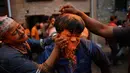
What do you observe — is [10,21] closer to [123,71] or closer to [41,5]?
[123,71]

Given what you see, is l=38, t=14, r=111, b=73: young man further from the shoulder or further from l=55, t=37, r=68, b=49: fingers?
the shoulder

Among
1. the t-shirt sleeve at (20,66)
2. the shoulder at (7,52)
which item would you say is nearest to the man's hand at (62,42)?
the t-shirt sleeve at (20,66)

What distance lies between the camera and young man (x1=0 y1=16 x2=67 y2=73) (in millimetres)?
2135

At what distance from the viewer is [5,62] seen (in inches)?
84.9

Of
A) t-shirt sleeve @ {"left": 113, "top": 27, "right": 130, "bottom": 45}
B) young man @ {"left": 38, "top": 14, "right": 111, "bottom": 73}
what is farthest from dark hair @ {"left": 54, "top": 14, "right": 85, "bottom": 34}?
t-shirt sleeve @ {"left": 113, "top": 27, "right": 130, "bottom": 45}

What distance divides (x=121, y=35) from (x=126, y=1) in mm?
8400

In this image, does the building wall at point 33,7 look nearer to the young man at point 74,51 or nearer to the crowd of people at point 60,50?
the crowd of people at point 60,50

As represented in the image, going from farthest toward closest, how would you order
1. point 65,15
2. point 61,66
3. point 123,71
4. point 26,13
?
point 26,13 → point 123,71 → point 61,66 → point 65,15

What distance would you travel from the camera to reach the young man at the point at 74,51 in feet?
6.52

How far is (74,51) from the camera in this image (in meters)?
2.08

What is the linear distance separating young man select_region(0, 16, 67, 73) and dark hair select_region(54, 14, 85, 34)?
0.16 meters

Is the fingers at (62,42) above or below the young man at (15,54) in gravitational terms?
above

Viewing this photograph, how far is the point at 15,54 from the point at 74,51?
1.72ft

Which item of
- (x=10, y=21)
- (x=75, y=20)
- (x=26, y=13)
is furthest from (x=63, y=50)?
(x=26, y=13)
